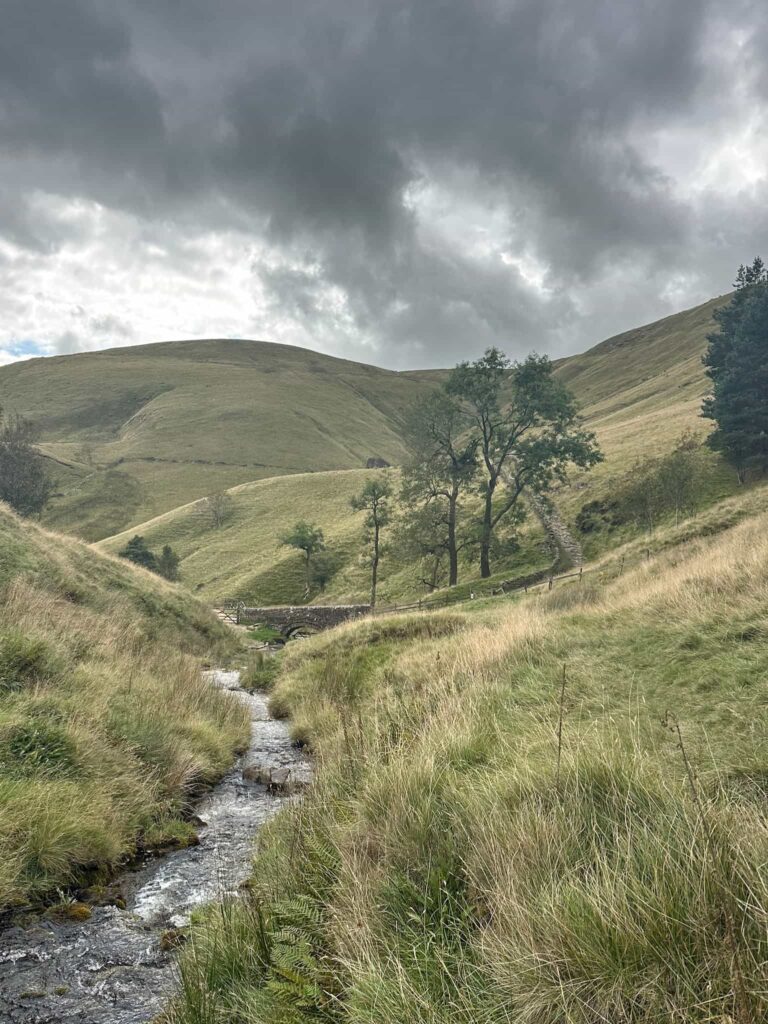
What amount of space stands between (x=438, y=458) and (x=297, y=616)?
1685cm

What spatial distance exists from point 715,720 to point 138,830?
6669 millimetres

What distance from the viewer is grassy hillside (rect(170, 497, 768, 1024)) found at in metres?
2.62

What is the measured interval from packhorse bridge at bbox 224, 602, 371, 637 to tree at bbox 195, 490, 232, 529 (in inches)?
1564

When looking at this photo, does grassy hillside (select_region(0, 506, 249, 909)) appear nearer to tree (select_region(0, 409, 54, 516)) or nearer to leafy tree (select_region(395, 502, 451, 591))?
leafy tree (select_region(395, 502, 451, 591))

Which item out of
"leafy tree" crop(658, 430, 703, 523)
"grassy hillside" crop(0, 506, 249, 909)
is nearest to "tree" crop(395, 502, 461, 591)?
"leafy tree" crop(658, 430, 703, 523)

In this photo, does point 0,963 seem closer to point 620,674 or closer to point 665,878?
point 665,878

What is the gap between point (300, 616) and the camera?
145 feet

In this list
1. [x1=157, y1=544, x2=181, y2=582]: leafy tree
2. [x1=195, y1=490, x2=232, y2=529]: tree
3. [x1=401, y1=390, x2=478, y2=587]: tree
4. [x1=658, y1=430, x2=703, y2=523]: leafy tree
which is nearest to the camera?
[x1=658, y1=430, x2=703, y2=523]: leafy tree

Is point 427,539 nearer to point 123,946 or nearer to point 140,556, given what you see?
point 140,556

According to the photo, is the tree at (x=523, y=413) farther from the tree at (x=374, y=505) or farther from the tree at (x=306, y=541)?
the tree at (x=306, y=541)

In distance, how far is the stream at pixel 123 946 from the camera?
4129mm

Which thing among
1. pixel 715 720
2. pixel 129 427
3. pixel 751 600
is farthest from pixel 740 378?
pixel 129 427

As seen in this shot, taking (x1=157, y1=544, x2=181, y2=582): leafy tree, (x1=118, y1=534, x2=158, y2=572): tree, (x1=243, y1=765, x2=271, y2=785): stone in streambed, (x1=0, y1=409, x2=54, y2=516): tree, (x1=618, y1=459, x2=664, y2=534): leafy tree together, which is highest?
(x1=0, y1=409, x2=54, y2=516): tree

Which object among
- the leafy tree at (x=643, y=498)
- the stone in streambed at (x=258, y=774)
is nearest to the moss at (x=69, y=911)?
the stone in streambed at (x=258, y=774)
